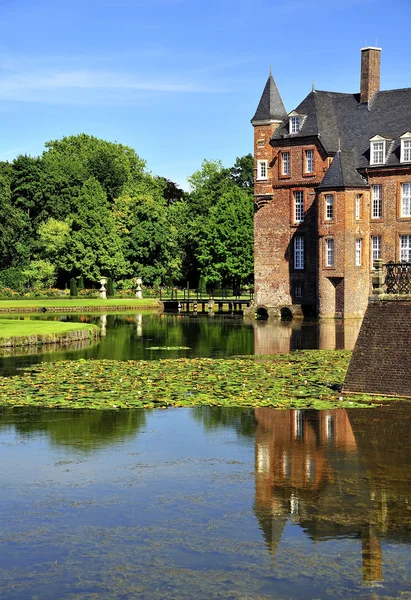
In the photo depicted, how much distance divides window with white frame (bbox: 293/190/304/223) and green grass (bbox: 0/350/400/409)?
32.2m

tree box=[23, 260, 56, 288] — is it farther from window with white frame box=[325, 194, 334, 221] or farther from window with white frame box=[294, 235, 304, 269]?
window with white frame box=[325, 194, 334, 221]

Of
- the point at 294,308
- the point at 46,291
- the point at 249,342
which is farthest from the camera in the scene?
the point at 46,291

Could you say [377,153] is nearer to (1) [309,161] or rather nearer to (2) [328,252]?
(1) [309,161]

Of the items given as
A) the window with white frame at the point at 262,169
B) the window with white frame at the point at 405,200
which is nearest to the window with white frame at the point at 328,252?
the window with white frame at the point at 405,200

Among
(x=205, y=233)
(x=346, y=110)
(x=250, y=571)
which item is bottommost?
(x=250, y=571)

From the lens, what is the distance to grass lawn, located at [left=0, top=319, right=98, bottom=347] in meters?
36.3

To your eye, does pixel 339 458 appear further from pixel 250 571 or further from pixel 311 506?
pixel 250 571

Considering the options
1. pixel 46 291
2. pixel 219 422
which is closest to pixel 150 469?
pixel 219 422

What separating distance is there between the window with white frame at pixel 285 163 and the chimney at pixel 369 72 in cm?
661

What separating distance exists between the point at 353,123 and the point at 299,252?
9398 millimetres

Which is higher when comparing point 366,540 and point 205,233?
point 205,233

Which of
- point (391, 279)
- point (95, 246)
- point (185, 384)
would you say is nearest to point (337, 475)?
point (391, 279)

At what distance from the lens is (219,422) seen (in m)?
18.2

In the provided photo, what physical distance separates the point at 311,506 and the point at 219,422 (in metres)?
6.21
